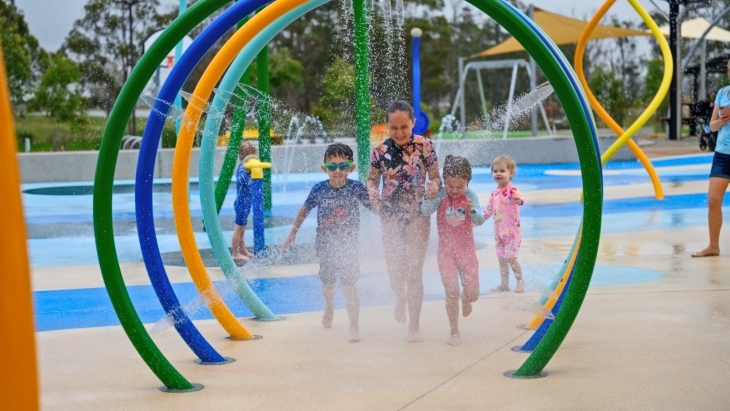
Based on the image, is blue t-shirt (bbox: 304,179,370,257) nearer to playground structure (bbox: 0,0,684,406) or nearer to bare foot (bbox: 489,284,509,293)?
playground structure (bbox: 0,0,684,406)

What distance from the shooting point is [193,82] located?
31266 millimetres

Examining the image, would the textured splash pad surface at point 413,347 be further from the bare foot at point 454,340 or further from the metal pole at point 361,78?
the metal pole at point 361,78

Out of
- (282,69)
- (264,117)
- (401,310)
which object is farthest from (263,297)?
(282,69)

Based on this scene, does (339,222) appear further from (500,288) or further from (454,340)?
(500,288)

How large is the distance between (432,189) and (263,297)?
203 centimetres

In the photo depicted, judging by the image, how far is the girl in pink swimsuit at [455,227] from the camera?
5012 millimetres

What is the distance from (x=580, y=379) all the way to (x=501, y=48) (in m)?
27.5

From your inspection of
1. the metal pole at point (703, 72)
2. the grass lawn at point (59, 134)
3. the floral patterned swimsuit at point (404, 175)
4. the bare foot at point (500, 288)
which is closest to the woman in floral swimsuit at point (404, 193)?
the floral patterned swimsuit at point (404, 175)

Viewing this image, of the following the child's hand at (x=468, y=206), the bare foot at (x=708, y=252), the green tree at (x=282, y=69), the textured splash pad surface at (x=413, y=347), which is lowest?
the textured splash pad surface at (x=413, y=347)

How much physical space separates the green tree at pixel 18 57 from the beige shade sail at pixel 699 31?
1934 cm

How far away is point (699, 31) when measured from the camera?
1160 inches

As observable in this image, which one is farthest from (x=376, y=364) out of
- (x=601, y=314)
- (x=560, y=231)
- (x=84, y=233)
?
(x=84, y=233)

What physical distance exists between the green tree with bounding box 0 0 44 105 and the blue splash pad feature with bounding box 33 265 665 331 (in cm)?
2057

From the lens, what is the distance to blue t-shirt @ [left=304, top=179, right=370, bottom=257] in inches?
207
